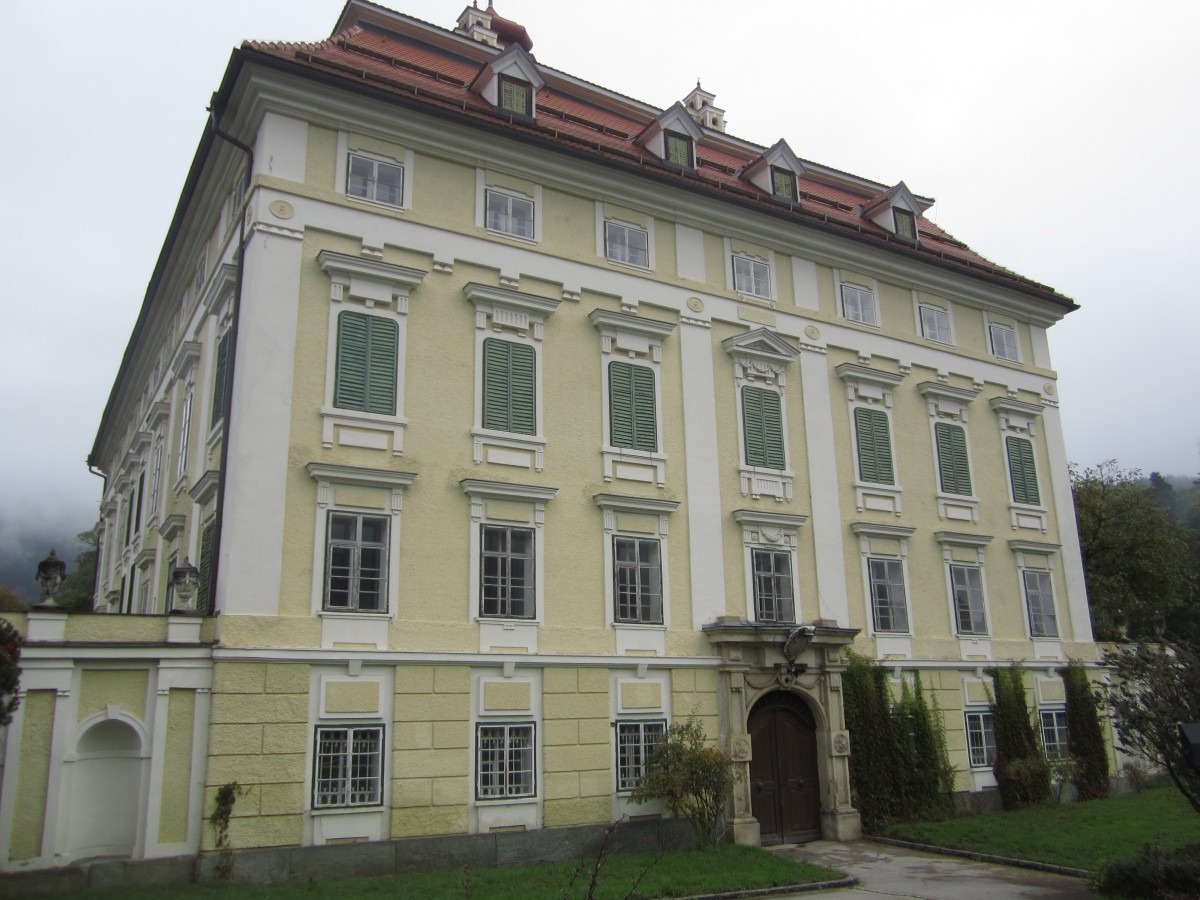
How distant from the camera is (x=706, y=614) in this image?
65.2 ft

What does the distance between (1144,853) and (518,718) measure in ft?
31.5

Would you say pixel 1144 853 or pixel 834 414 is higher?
pixel 834 414

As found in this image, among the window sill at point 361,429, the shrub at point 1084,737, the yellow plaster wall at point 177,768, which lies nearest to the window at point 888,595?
the shrub at point 1084,737

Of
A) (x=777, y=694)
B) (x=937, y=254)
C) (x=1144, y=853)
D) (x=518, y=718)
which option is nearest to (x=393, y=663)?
(x=518, y=718)

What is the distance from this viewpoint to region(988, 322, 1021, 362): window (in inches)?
1063

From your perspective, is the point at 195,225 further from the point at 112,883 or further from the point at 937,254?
the point at 937,254

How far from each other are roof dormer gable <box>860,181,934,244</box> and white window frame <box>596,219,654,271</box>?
823cm

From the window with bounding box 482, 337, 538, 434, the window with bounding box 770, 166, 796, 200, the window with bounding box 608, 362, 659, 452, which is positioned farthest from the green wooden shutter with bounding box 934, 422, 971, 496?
the window with bounding box 482, 337, 538, 434

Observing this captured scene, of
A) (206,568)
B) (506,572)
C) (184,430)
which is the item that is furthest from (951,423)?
(184,430)

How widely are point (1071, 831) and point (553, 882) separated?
10831 mm

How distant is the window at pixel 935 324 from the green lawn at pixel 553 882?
14.3 metres

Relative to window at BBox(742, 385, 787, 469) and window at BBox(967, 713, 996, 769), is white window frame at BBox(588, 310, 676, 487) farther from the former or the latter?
window at BBox(967, 713, 996, 769)

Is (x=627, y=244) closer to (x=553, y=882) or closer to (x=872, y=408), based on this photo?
(x=872, y=408)

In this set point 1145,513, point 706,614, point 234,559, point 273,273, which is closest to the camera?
point 234,559
